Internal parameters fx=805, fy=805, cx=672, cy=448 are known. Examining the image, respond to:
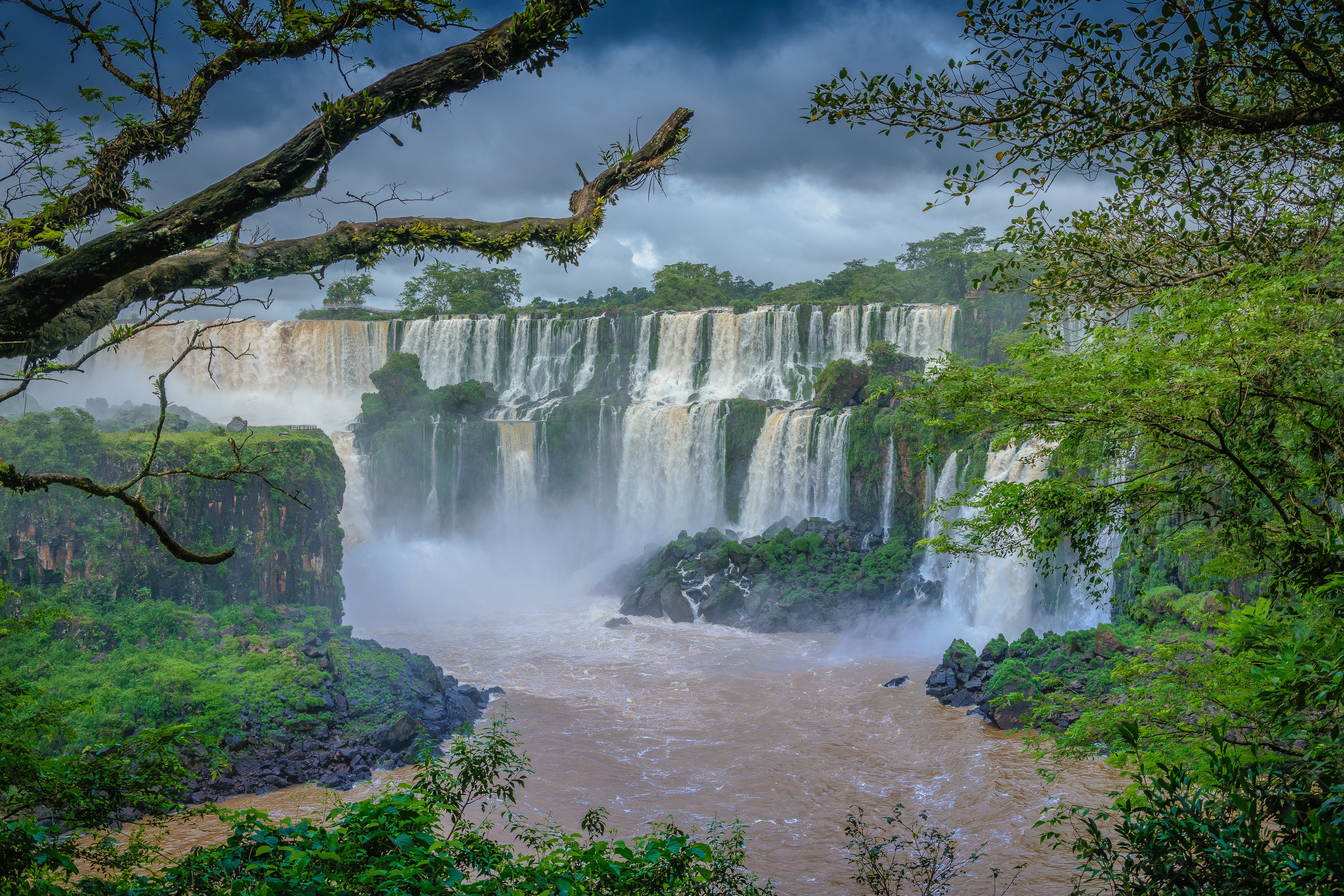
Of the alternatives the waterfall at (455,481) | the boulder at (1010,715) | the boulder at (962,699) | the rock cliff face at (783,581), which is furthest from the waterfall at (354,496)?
the boulder at (1010,715)

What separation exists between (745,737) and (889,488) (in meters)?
10.7

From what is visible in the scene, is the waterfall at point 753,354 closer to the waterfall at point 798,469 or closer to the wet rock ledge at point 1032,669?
the waterfall at point 798,469

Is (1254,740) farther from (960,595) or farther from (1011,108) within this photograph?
(960,595)

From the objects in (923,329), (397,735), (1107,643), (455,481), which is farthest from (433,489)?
(1107,643)

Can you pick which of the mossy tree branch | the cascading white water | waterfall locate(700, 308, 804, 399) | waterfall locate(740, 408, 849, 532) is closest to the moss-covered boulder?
waterfall locate(740, 408, 849, 532)

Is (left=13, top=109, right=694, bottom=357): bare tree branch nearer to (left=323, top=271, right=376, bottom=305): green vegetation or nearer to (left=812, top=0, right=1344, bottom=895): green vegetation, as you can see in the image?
(left=812, top=0, right=1344, bottom=895): green vegetation

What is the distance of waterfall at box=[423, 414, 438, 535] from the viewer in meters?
25.8

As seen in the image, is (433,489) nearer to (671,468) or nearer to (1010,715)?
(671,468)

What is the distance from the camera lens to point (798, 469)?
22641 millimetres

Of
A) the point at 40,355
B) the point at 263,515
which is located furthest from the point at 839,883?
the point at 263,515

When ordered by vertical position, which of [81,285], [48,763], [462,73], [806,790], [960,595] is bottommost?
[806,790]

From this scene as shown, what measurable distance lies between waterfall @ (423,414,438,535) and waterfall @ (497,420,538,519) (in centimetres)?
200

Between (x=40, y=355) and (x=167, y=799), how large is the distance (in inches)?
84.1

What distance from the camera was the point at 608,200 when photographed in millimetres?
3771
